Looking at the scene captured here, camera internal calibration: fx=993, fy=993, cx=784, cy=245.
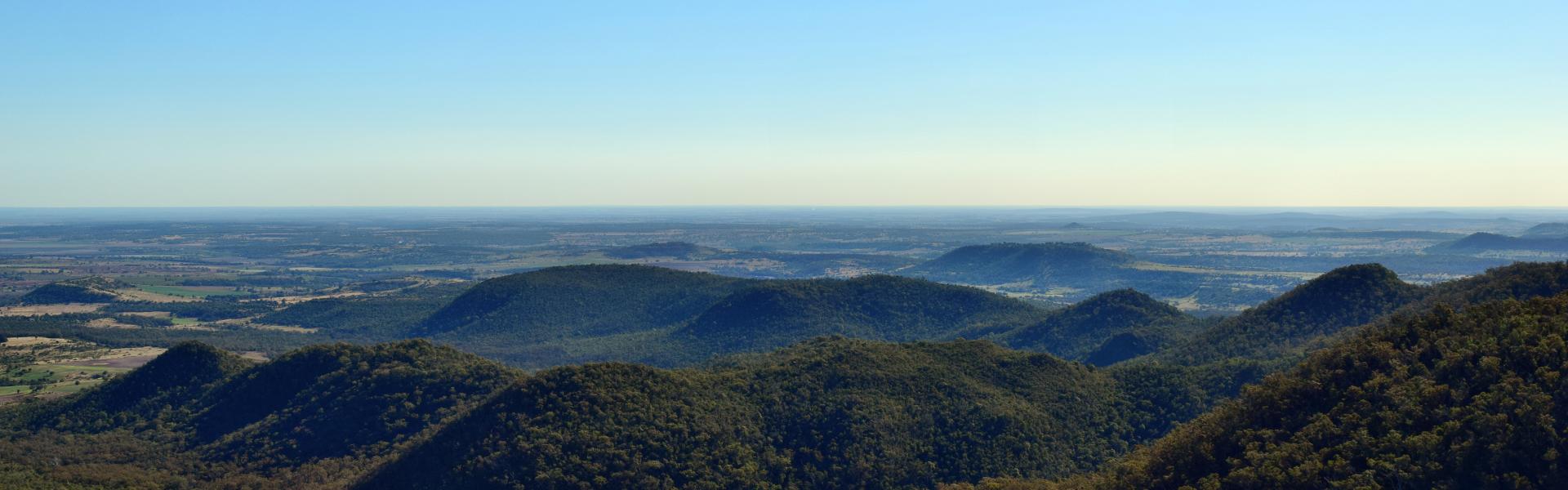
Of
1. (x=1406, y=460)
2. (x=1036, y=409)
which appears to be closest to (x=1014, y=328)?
(x=1036, y=409)

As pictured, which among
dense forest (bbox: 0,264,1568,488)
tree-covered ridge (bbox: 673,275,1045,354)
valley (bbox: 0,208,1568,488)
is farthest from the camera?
tree-covered ridge (bbox: 673,275,1045,354)

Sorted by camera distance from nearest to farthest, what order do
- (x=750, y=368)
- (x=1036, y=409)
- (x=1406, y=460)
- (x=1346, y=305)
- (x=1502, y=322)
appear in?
1. (x=1406, y=460)
2. (x=1502, y=322)
3. (x=1036, y=409)
4. (x=750, y=368)
5. (x=1346, y=305)

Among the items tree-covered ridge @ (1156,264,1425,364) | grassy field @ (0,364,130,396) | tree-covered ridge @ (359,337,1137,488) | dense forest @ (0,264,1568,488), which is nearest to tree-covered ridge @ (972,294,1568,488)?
dense forest @ (0,264,1568,488)

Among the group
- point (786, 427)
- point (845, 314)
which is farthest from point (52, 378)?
point (845, 314)

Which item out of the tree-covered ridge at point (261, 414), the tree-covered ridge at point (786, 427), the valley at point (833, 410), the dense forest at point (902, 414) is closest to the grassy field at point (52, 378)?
the valley at point (833, 410)

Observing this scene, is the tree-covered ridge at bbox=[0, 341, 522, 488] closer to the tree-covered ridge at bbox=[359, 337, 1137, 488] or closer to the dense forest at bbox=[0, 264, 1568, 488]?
the dense forest at bbox=[0, 264, 1568, 488]

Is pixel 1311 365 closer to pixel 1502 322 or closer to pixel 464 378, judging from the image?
pixel 1502 322

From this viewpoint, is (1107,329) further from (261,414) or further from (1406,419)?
(261,414)
